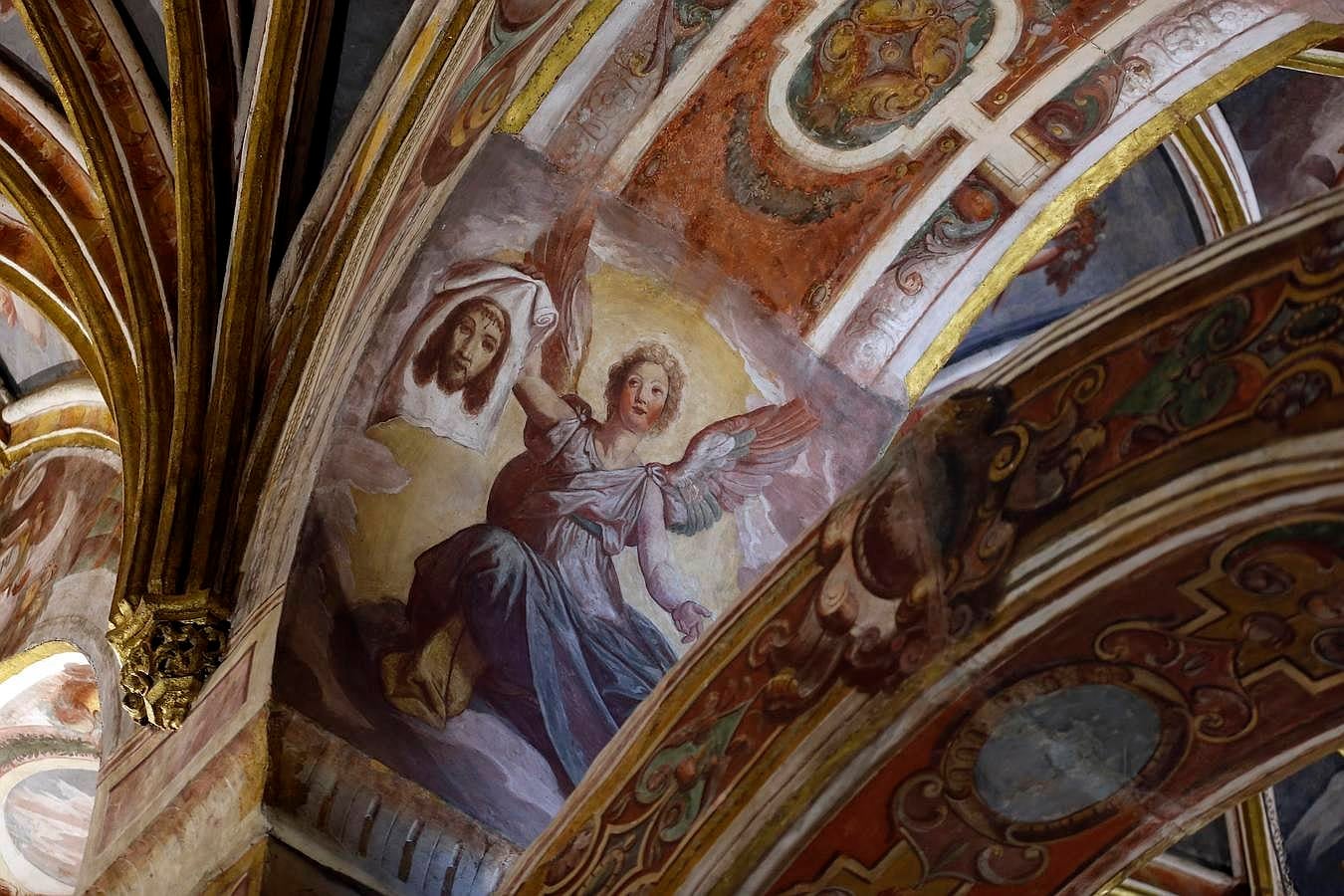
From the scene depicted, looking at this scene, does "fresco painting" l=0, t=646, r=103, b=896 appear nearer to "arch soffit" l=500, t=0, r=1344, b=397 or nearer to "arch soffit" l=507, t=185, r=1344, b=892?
"arch soffit" l=500, t=0, r=1344, b=397

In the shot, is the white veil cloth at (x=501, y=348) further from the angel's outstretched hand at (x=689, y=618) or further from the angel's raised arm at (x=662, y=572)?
the angel's outstretched hand at (x=689, y=618)

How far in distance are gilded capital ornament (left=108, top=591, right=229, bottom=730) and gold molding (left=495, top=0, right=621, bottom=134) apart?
210 centimetres

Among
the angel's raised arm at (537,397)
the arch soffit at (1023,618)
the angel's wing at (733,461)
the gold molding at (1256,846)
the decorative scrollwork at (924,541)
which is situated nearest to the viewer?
the arch soffit at (1023,618)

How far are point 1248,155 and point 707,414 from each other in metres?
3.21

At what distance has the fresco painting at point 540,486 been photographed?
20.5 feet

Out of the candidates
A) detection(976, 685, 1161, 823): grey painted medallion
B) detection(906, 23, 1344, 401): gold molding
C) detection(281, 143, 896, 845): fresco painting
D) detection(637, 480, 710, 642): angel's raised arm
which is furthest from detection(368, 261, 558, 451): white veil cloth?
detection(976, 685, 1161, 823): grey painted medallion

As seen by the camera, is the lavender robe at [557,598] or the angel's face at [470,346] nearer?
the lavender robe at [557,598]

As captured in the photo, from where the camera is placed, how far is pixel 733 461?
7.13m

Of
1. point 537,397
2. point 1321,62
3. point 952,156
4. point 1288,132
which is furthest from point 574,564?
point 1288,132

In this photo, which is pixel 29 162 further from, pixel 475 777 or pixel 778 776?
pixel 778 776

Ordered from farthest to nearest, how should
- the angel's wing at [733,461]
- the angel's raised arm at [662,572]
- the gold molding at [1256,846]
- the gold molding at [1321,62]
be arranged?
the gold molding at [1256,846]
the gold molding at [1321,62]
the angel's wing at [733,461]
the angel's raised arm at [662,572]

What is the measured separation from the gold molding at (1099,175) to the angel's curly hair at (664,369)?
994 millimetres

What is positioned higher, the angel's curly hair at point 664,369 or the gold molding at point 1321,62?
the gold molding at point 1321,62

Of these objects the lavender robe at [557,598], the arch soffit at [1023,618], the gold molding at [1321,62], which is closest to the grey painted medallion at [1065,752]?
the arch soffit at [1023,618]
